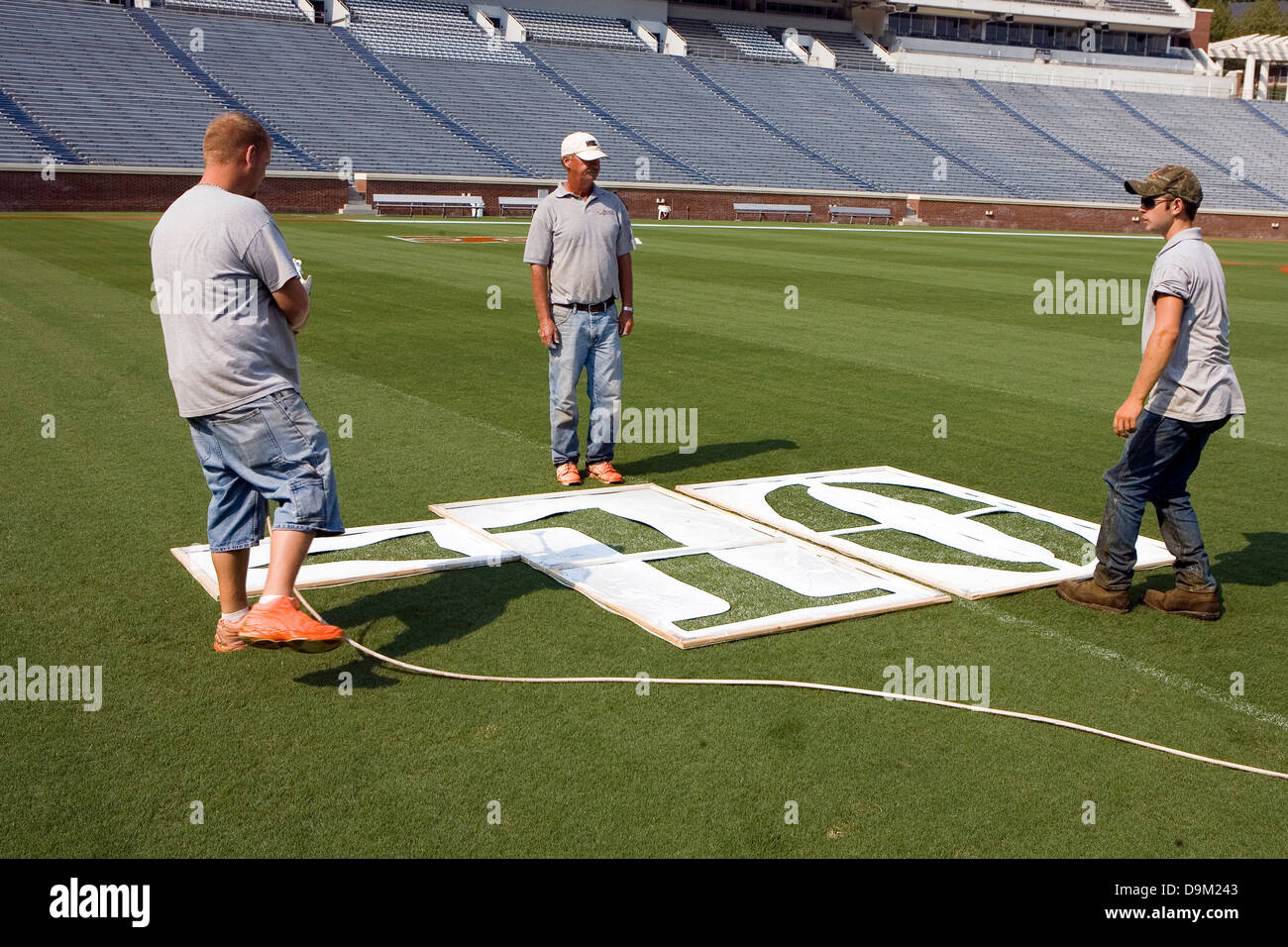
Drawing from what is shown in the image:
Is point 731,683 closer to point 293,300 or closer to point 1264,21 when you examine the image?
point 293,300

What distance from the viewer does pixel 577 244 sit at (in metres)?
7.89

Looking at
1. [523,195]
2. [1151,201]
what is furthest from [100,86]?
[1151,201]

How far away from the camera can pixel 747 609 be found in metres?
5.70

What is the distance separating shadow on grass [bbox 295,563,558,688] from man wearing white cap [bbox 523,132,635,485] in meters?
1.94

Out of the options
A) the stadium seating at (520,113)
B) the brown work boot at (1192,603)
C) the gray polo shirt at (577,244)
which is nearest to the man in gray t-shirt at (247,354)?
the gray polo shirt at (577,244)

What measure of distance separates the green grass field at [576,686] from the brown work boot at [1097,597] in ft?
0.21

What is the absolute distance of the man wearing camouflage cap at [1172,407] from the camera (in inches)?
213

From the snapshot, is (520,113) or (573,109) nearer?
(520,113)

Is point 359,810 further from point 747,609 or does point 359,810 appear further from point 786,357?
point 786,357

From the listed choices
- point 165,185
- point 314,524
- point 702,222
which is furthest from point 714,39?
point 314,524

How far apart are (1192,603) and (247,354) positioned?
4.46 m

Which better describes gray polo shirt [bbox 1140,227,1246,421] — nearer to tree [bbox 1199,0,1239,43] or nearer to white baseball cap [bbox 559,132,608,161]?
white baseball cap [bbox 559,132,608,161]
